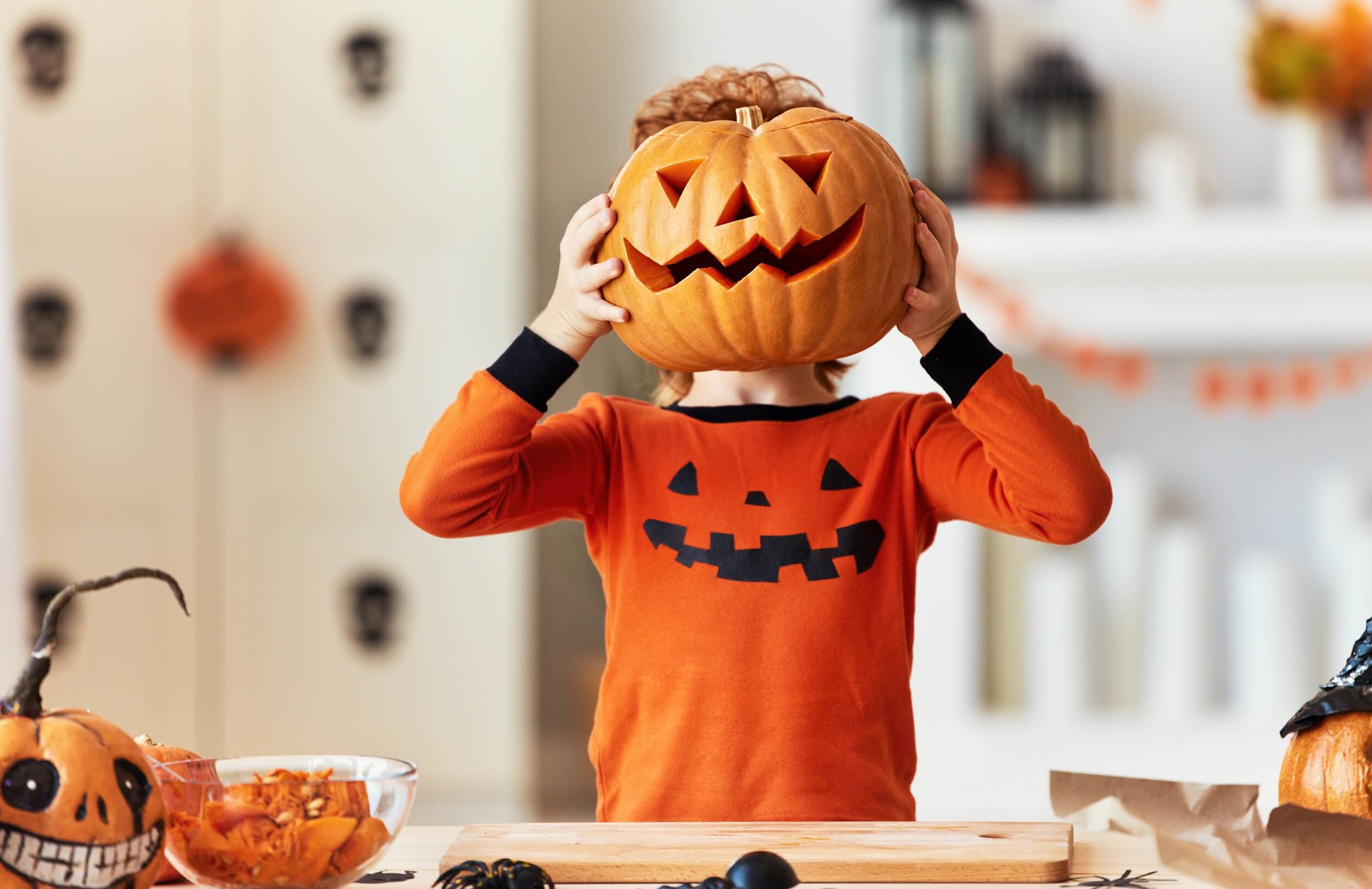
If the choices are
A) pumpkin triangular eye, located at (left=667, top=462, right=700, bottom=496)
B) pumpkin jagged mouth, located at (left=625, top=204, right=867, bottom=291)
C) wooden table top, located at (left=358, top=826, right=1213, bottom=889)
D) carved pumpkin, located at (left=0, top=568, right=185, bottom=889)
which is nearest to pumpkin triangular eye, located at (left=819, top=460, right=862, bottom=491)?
pumpkin triangular eye, located at (left=667, top=462, right=700, bottom=496)

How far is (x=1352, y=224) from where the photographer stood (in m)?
2.64

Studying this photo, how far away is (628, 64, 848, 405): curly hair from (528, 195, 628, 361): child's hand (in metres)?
0.22

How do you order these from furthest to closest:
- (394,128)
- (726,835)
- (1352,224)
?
(394,128)
(1352,224)
(726,835)

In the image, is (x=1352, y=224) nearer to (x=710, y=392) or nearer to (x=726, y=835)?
(x=710, y=392)

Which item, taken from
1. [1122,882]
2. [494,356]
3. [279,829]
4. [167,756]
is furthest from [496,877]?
[494,356]

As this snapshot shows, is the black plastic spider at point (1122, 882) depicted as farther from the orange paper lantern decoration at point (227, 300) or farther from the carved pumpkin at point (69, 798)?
the orange paper lantern decoration at point (227, 300)

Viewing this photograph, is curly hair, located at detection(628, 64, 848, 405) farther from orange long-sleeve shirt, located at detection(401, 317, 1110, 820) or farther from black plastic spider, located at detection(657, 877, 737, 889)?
black plastic spider, located at detection(657, 877, 737, 889)

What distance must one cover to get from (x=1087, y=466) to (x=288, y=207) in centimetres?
230

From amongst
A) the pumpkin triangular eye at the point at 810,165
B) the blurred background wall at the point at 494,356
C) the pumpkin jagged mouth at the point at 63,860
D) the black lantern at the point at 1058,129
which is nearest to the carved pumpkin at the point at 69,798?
the pumpkin jagged mouth at the point at 63,860

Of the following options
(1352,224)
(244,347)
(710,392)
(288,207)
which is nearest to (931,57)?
(1352,224)

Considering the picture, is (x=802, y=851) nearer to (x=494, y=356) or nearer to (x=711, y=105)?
(x=711, y=105)

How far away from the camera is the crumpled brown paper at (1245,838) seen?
2.30 ft

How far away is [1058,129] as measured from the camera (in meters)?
2.80

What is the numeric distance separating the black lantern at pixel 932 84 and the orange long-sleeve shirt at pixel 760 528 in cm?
174
